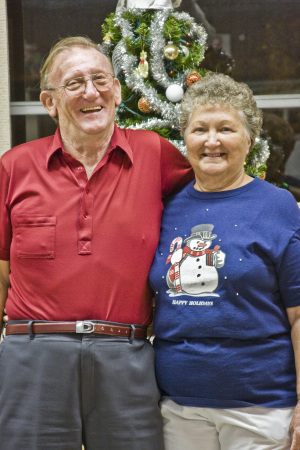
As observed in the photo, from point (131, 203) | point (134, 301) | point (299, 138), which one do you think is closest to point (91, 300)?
point (134, 301)

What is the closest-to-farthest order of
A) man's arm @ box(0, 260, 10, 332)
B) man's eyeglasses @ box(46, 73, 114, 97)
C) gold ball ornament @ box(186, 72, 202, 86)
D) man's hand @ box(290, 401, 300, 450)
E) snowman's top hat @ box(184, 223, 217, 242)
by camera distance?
man's hand @ box(290, 401, 300, 450) → snowman's top hat @ box(184, 223, 217, 242) → man's eyeglasses @ box(46, 73, 114, 97) → man's arm @ box(0, 260, 10, 332) → gold ball ornament @ box(186, 72, 202, 86)

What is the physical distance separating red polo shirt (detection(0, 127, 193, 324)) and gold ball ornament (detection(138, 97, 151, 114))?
2.41 ft

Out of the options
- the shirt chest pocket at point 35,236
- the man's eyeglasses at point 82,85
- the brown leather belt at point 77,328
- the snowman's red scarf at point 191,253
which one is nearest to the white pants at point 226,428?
the brown leather belt at point 77,328

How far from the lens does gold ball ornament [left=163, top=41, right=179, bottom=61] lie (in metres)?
2.38

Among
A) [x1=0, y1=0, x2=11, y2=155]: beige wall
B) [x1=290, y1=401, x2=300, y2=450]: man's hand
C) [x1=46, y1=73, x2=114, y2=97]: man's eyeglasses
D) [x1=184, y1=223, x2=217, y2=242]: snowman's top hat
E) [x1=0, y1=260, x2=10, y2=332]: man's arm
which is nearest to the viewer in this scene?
[x1=290, y1=401, x2=300, y2=450]: man's hand

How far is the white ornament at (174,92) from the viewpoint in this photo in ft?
7.82

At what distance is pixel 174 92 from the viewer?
238cm

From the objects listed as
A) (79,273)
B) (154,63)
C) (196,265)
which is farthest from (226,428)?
(154,63)

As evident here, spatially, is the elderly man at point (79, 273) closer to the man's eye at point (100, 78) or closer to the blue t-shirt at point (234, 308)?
the man's eye at point (100, 78)

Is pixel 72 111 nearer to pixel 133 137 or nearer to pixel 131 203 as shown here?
pixel 133 137

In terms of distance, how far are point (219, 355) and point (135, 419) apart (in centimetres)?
31

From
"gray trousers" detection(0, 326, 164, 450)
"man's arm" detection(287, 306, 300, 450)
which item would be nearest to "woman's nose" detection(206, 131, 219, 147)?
"man's arm" detection(287, 306, 300, 450)

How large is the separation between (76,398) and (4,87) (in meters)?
2.31

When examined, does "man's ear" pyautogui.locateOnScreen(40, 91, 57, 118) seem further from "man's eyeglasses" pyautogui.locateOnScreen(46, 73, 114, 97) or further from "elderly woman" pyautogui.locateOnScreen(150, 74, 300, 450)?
"elderly woman" pyautogui.locateOnScreen(150, 74, 300, 450)
